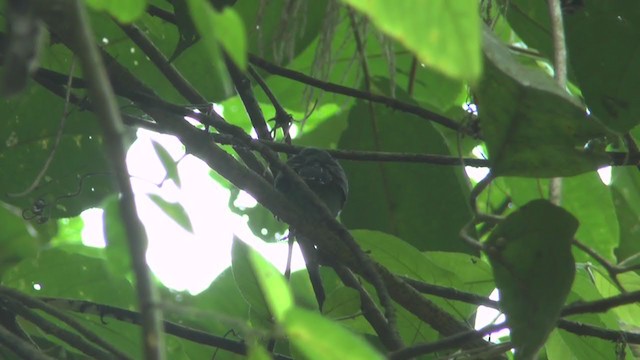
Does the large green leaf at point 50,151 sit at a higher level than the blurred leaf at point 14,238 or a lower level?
higher

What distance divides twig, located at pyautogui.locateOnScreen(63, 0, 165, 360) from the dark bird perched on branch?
869mm

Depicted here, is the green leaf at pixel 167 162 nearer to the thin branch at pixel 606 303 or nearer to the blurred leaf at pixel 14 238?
the blurred leaf at pixel 14 238

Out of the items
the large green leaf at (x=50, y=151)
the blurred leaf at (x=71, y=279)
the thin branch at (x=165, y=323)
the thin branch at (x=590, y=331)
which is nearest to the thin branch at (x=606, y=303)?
the thin branch at (x=590, y=331)

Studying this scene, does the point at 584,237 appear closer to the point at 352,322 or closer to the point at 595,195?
the point at 595,195

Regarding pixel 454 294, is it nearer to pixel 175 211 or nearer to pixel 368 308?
pixel 368 308

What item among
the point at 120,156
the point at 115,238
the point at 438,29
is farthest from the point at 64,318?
the point at 438,29

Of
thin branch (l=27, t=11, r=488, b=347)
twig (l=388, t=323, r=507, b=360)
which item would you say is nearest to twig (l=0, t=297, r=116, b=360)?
thin branch (l=27, t=11, r=488, b=347)

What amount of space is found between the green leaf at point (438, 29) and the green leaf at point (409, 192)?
1.15m

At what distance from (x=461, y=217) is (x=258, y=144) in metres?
0.58

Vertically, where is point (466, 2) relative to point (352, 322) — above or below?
below

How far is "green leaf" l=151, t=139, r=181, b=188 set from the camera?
0.74 m

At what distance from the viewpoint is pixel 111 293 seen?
1.58 m

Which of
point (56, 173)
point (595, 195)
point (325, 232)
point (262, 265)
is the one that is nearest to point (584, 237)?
point (595, 195)

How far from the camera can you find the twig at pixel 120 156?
578 millimetres
